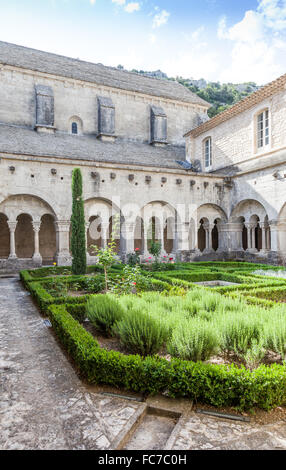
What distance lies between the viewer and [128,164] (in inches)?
590

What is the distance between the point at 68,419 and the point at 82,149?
14.9m

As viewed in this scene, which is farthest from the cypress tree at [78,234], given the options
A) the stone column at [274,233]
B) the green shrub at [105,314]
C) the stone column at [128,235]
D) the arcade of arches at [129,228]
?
the stone column at [274,233]

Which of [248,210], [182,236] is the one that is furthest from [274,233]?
[182,236]

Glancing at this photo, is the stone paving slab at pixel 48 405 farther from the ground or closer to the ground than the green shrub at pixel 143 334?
closer to the ground

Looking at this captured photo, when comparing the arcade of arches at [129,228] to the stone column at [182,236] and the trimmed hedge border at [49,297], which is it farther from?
the trimmed hedge border at [49,297]

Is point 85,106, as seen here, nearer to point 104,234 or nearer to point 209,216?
point 104,234

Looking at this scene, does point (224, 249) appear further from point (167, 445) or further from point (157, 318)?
point (167, 445)

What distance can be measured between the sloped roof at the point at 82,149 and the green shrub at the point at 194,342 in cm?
1139

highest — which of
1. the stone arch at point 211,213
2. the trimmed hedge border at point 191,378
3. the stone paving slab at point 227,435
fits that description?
the stone arch at point 211,213

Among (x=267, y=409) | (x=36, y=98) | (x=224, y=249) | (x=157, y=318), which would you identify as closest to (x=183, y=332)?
(x=157, y=318)

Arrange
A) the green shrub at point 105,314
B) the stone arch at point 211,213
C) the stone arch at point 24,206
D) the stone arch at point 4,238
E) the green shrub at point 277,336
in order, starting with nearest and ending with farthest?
the green shrub at point 277,336
the green shrub at point 105,314
the stone arch at point 24,206
the stone arch at point 4,238
the stone arch at point 211,213

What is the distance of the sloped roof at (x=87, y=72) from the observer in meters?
17.5

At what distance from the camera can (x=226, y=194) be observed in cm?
1669

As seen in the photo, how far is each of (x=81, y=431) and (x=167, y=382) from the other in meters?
0.87
